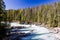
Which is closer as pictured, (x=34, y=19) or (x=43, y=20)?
(x=43, y=20)

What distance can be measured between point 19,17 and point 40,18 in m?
33.1

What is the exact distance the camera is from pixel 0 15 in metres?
31.1

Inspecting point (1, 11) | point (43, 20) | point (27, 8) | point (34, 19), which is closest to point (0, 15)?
point (1, 11)

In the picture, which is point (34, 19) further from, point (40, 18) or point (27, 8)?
point (27, 8)

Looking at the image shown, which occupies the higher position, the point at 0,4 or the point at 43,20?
the point at 0,4

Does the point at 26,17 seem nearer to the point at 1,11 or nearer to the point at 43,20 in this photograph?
the point at 43,20

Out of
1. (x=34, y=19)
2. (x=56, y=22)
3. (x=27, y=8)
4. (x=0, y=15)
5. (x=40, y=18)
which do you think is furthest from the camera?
(x=27, y=8)

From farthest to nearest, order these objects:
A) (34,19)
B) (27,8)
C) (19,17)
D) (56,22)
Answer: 1. (27,8)
2. (19,17)
3. (34,19)
4. (56,22)

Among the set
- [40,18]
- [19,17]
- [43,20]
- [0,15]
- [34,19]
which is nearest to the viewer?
[0,15]

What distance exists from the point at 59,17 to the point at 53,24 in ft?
14.1

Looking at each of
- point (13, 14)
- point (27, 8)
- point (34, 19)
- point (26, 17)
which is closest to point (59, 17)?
point (34, 19)

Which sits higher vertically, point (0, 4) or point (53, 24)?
point (0, 4)

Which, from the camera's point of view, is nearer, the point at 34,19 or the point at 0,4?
the point at 0,4

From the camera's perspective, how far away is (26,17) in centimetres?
12812
